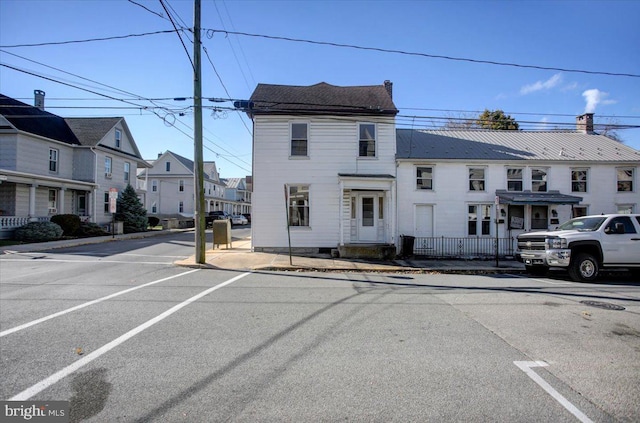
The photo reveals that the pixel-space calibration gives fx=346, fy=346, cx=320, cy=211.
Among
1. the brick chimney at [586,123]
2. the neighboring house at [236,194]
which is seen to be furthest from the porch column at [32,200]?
the neighboring house at [236,194]

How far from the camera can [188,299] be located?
751cm

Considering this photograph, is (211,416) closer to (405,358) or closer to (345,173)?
(405,358)

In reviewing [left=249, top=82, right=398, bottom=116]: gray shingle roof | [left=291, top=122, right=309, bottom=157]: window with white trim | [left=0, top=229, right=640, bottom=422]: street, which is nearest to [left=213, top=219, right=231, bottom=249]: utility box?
[left=291, top=122, right=309, bottom=157]: window with white trim

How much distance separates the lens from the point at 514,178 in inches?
714

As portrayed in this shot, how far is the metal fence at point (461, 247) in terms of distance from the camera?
1698 centimetres

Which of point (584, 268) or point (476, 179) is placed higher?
point (476, 179)

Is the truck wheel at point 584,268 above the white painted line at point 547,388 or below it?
above

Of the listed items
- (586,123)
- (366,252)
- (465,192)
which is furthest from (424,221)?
(586,123)

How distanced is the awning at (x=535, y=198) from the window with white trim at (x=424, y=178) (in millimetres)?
3229

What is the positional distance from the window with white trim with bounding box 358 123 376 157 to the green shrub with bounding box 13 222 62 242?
18805 mm

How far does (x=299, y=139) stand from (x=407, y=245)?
7101 millimetres

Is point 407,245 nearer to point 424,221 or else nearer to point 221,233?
point 424,221

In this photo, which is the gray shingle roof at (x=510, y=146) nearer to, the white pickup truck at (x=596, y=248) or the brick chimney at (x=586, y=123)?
the brick chimney at (x=586, y=123)

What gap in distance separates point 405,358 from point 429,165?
47.5ft
